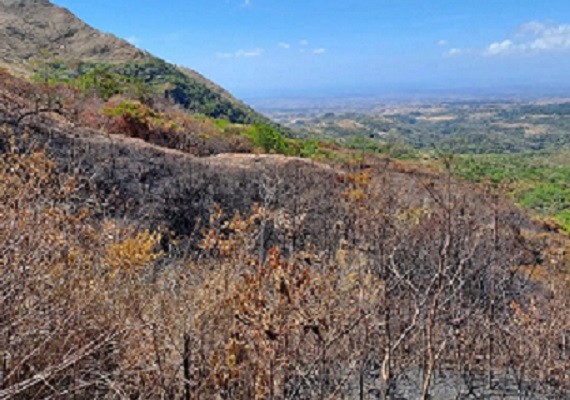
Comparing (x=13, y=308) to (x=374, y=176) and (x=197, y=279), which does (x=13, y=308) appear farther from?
(x=374, y=176)

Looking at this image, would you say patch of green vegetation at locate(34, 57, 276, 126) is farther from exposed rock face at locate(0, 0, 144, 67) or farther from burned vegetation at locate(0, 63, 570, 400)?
burned vegetation at locate(0, 63, 570, 400)

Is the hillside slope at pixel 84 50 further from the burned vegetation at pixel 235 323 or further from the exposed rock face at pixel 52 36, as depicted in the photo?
the burned vegetation at pixel 235 323

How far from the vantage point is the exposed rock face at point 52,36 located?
41969mm

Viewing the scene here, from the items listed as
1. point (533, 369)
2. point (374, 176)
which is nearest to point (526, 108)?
point (374, 176)

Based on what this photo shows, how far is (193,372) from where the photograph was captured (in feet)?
9.39

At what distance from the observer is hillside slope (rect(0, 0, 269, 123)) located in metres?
41.3

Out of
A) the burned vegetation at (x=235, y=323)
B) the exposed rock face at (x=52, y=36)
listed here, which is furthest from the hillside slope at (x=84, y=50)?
the burned vegetation at (x=235, y=323)

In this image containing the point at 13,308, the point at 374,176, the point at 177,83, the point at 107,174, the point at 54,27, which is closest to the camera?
the point at 13,308

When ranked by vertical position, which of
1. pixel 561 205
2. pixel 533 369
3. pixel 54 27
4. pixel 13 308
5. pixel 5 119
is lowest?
pixel 561 205

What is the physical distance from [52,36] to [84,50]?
4.02 meters

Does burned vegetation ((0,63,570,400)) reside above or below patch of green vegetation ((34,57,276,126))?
below

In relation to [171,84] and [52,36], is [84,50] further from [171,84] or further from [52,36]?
[171,84]

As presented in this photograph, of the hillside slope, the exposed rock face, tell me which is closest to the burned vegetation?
the hillside slope

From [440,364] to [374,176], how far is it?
407 inches
